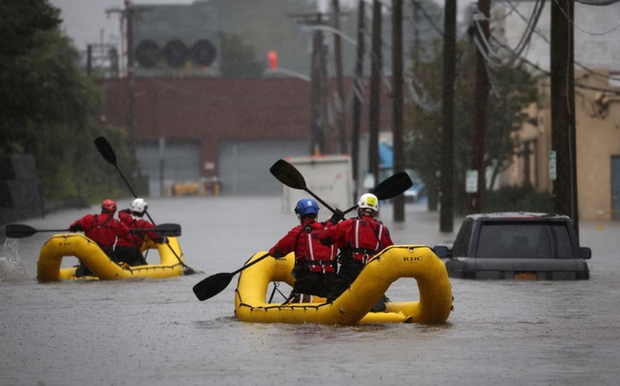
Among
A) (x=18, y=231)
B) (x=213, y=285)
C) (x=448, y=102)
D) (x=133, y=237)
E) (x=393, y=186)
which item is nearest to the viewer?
(x=213, y=285)

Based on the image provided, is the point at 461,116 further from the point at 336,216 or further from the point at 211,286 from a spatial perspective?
the point at 336,216

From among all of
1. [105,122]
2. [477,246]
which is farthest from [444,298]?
[105,122]

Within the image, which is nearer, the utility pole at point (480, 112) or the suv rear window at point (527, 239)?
the suv rear window at point (527, 239)

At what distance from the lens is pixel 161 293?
22766 millimetres

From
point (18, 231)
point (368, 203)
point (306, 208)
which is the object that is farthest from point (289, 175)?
point (18, 231)

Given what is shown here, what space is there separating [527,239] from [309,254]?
619 centimetres

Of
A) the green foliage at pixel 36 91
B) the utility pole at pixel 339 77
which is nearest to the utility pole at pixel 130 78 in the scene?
the utility pole at pixel 339 77

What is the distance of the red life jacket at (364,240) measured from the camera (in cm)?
1689

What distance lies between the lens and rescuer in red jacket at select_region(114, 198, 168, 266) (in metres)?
25.2

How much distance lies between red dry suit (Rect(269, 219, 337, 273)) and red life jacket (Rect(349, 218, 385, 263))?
12.0 inches

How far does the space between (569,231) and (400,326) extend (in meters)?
6.32

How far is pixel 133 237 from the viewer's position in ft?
83.2

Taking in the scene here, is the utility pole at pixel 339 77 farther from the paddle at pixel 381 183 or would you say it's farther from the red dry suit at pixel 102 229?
the paddle at pixel 381 183

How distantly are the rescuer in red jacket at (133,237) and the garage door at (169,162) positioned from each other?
8774 centimetres
